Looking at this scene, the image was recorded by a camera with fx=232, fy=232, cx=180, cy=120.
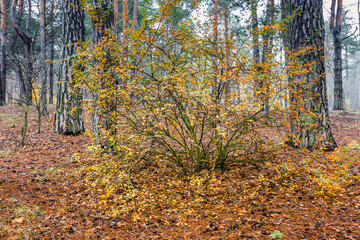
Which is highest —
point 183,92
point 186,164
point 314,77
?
point 314,77

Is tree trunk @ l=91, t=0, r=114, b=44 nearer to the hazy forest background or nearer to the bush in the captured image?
the hazy forest background

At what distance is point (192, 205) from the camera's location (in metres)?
3.72

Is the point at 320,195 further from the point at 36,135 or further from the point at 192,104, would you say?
the point at 36,135

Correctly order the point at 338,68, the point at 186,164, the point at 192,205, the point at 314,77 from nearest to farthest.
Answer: the point at 192,205, the point at 186,164, the point at 314,77, the point at 338,68

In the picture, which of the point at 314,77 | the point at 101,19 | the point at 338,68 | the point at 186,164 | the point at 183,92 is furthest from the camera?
the point at 338,68

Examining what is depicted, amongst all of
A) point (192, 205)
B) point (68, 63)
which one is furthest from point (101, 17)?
point (192, 205)

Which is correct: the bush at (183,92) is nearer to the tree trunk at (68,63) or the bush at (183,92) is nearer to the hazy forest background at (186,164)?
the hazy forest background at (186,164)

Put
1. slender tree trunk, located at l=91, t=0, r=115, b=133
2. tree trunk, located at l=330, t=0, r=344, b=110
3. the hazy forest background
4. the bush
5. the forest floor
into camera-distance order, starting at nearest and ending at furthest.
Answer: the forest floor, the hazy forest background, the bush, slender tree trunk, located at l=91, t=0, r=115, b=133, tree trunk, located at l=330, t=0, r=344, b=110

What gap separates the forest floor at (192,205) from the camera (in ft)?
9.52

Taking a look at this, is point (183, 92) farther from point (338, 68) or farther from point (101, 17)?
point (338, 68)

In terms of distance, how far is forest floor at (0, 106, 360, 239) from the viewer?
9.52ft

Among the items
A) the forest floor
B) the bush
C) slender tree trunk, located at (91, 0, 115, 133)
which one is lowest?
the forest floor

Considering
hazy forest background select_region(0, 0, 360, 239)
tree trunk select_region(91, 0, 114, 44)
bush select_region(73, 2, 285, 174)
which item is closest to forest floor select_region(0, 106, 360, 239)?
hazy forest background select_region(0, 0, 360, 239)

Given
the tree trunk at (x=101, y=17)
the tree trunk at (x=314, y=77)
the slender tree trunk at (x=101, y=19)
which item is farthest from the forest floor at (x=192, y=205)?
the tree trunk at (x=101, y=17)
